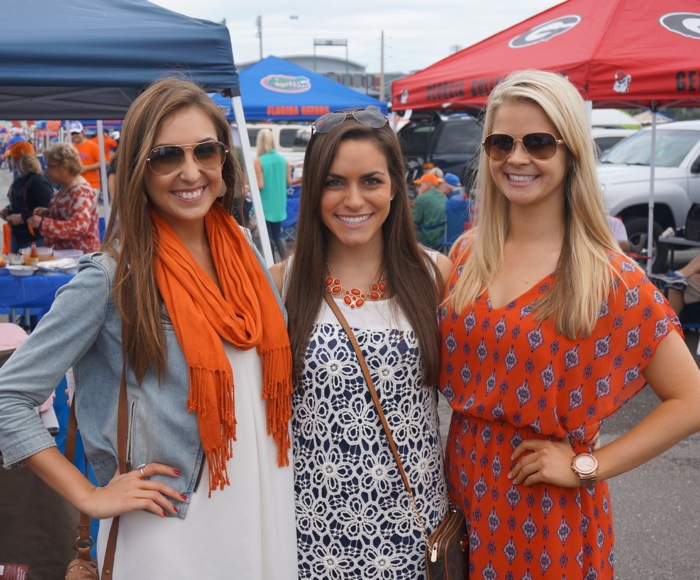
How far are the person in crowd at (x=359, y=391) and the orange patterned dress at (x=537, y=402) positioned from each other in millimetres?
109

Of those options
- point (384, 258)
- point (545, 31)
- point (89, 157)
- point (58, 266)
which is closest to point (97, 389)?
point (384, 258)

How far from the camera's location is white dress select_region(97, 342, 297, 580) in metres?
1.75

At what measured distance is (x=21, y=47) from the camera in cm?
354

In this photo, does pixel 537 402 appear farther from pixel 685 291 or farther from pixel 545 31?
pixel 545 31

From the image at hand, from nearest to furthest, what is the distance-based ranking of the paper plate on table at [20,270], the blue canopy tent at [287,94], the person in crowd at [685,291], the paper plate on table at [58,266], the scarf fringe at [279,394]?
the scarf fringe at [279,394], the paper plate on table at [20,270], the paper plate on table at [58,266], the person in crowd at [685,291], the blue canopy tent at [287,94]

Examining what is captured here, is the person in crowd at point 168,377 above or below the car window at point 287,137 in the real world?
below

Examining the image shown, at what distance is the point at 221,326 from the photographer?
1753 millimetres

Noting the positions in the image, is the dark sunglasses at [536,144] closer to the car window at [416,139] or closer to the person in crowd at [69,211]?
the person in crowd at [69,211]

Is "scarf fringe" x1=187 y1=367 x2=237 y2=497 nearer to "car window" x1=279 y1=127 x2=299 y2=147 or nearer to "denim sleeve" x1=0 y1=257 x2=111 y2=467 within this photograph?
"denim sleeve" x1=0 y1=257 x2=111 y2=467

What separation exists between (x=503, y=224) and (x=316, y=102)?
11.7 metres

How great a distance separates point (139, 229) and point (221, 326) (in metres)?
0.29

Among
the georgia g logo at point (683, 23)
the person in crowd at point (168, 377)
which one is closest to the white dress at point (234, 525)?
the person in crowd at point (168, 377)

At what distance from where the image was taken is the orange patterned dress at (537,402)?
1886 mm

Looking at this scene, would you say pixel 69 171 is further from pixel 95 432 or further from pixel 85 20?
pixel 95 432
